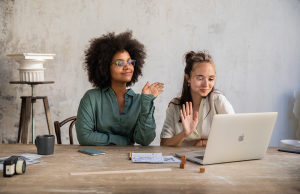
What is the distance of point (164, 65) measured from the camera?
11.8 feet

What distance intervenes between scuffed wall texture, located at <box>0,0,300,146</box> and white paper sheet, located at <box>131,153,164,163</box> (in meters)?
2.18

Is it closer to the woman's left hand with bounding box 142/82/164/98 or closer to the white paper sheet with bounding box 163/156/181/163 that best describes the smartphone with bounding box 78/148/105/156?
the white paper sheet with bounding box 163/156/181/163

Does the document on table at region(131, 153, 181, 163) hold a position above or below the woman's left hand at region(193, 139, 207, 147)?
above

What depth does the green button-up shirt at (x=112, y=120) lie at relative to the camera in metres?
1.82

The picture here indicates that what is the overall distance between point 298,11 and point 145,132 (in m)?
3.06

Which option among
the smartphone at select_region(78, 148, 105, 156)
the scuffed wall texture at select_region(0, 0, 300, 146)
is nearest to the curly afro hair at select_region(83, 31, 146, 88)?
the smartphone at select_region(78, 148, 105, 156)

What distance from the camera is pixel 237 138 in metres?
1.32

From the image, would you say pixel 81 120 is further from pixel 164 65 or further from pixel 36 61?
pixel 164 65

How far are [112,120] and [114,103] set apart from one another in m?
0.13

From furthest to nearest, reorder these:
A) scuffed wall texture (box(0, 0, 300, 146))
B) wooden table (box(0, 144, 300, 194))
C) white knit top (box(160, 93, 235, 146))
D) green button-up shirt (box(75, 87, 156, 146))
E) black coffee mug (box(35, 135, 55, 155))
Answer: scuffed wall texture (box(0, 0, 300, 146)) → white knit top (box(160, 93, 235, 146)) → green button-up shirt (box(75, 87, 156, 146)) → black coffee mug (box(35, 135, 55, 155)) → wooden table (box(0, 144, 300, 194))

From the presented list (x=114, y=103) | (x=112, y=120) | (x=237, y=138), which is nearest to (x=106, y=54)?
(x=114, y=103)

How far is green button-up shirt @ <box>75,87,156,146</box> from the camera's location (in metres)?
1.82

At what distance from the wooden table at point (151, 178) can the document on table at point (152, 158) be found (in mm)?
41

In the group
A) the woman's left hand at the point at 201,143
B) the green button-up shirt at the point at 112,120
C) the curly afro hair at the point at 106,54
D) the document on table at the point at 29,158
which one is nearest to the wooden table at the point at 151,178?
the document on table at the point at 29,158
